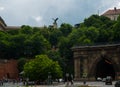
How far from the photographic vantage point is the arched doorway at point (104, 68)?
94944 mm

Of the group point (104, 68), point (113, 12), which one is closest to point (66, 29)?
point (113, 12)

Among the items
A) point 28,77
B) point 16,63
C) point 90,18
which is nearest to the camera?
point 28,77

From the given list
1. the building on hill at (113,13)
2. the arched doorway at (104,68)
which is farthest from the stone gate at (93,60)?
the building on hill at (113,13)

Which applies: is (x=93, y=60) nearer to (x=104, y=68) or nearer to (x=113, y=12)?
(x=104, y=68)

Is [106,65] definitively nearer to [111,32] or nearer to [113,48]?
[113,48]

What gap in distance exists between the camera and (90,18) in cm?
14012

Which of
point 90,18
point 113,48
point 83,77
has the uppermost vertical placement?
point 90,18

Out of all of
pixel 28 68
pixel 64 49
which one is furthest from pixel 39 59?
pixel 64 49

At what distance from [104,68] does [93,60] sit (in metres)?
6.06

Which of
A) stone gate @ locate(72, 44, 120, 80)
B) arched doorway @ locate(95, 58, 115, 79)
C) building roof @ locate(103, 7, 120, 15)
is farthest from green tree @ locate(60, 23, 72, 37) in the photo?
stone gate @ locate(72, 44, 120, 80)

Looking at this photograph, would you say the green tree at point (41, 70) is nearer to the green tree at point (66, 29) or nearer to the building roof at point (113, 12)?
the green tree at point (66, 29)

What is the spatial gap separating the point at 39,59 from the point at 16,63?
34.9m

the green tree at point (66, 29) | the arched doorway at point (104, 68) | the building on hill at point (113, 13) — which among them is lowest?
the arched doorway at point (104, 68)

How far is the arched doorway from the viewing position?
311ft
